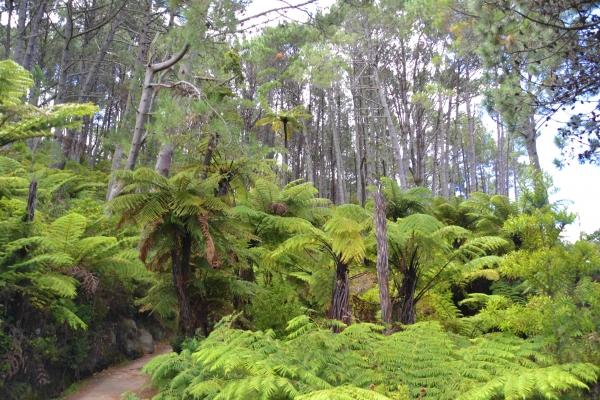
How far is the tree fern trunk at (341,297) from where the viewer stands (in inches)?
182

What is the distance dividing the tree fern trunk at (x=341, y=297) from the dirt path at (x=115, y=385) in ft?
7.05

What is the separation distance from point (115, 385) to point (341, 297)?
2894 mm

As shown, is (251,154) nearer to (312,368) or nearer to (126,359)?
(126,359)

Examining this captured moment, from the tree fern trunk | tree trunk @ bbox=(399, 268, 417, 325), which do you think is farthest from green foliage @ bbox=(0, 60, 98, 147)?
tree trunk @ bbox=(399, 268, 417, 325)

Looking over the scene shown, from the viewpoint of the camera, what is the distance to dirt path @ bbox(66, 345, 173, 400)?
4.57 metres

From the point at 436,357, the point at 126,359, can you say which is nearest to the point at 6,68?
the point at 126,359

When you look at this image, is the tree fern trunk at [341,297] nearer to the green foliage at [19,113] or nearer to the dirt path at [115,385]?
the dirt path at [115,385]

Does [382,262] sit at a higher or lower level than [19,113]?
lower

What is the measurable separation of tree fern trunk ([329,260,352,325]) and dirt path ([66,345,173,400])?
215cm

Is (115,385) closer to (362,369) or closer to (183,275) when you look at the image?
(183,275)

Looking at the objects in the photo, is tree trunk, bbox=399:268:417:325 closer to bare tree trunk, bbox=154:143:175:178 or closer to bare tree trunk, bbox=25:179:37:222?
bare tree trunk, bbox=25:179:37:222

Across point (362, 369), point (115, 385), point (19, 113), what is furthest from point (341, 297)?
point (19, 113)

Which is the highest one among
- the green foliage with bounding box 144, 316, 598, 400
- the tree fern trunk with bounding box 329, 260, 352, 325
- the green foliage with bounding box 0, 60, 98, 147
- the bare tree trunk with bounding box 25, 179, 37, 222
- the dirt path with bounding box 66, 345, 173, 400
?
the green foliage with bounding box 0, 60, 98, 147

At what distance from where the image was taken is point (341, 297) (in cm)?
466
